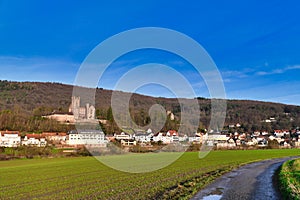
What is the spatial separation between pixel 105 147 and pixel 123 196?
146 ft

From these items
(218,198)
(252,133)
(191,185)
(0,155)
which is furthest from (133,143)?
(252,133)

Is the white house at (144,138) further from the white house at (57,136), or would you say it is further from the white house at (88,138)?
the white house at (57,136)

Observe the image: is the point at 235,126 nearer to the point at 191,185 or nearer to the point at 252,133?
the point at 252,133

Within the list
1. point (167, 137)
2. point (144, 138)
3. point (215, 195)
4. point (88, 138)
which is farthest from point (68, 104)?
point (215, 195)

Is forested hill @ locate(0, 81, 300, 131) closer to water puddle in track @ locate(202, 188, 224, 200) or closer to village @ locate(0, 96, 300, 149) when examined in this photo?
village @ locate(0, 96, 300, 149)

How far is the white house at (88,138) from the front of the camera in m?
67.2

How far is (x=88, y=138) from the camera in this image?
7300 centimetres

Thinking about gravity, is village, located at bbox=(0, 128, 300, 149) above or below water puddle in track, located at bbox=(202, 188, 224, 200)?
above

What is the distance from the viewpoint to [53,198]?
17156 millimetres

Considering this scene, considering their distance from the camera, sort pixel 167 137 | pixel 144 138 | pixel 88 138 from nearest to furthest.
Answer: pixel 88 138 < pixel 144 138 < pixel 167 137

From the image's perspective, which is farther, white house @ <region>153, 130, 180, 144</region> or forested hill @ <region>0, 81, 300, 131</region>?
forested hill @ <region>0, 81, 300, 131</region>

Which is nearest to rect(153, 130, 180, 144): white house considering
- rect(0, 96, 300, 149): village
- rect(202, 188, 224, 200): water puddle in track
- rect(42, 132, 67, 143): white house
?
rect(0, 96, 300, 149): village

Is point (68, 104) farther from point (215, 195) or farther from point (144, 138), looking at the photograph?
point (215, 195)

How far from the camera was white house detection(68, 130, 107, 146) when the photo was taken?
221ft
